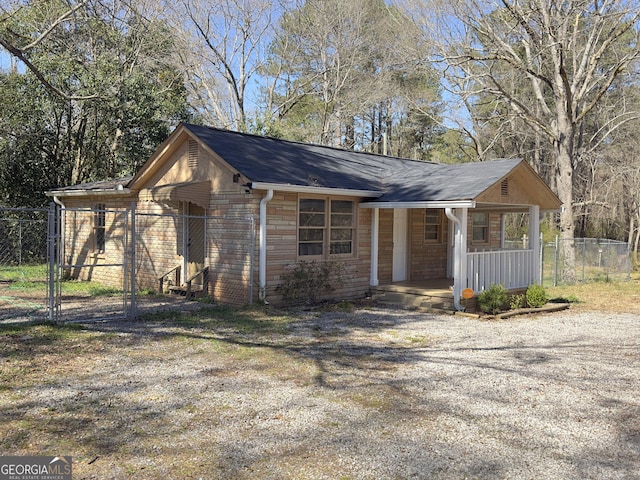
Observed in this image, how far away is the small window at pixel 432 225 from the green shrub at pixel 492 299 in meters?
3.54

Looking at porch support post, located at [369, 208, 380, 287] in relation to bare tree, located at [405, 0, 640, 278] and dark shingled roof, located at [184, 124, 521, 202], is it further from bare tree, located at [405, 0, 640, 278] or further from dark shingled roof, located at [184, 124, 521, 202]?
bare tree, located at [405, 0, 640, 278]

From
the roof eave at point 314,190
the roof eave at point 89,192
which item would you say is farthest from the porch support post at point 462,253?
the roof eave at point 89,192

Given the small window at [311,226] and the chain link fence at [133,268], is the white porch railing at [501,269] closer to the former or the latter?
the small window at [311,226]

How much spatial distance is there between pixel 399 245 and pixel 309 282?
340 cm

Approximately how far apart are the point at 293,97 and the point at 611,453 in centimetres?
2816

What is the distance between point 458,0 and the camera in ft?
57.7

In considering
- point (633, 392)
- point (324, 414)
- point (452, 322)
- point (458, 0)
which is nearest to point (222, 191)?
point (452, 322)

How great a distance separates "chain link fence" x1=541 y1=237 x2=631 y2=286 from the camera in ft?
61.4

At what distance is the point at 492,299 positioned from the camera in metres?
11.7

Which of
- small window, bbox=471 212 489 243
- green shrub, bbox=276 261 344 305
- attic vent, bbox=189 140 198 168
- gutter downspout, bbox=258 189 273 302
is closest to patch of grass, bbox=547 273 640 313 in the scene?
small window, bbox=471 212 489 243

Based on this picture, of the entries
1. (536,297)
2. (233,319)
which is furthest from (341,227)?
(536,297)

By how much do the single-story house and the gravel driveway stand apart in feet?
9.99

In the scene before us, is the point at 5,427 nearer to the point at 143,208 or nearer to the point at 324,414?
the point at 324,414

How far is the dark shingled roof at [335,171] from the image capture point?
38.4 feet
